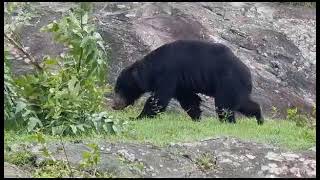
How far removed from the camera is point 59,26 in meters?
8.32

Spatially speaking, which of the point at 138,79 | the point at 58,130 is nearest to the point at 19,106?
the point at 58,130

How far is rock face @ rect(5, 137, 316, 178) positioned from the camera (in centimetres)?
671

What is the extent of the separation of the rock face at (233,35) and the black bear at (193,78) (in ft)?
3.94

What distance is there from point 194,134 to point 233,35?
254 inches

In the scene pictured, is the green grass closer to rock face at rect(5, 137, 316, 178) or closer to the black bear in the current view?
rock face at rect(5, 137, 316, 178)

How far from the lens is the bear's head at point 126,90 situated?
12.0 meters

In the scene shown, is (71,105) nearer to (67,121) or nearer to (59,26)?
(67,121)

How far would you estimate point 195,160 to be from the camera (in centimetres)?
701

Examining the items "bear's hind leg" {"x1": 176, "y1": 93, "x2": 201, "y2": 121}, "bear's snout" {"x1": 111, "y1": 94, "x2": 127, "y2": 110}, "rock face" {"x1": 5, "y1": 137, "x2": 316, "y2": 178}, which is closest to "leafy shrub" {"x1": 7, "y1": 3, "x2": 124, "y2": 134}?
"rock face" {"x1": 5, "y1": 137, "x2": 316, "y2": 178}

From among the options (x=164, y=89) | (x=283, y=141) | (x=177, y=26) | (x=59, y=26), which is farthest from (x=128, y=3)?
(x=283, y=141)

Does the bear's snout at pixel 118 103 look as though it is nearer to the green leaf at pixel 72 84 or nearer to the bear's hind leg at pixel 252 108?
the bear's hind leg at pixel 252 108

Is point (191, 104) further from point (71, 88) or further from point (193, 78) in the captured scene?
point (71, 88)

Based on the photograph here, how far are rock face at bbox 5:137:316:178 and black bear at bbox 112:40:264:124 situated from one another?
3211mm

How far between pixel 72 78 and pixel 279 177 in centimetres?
259
